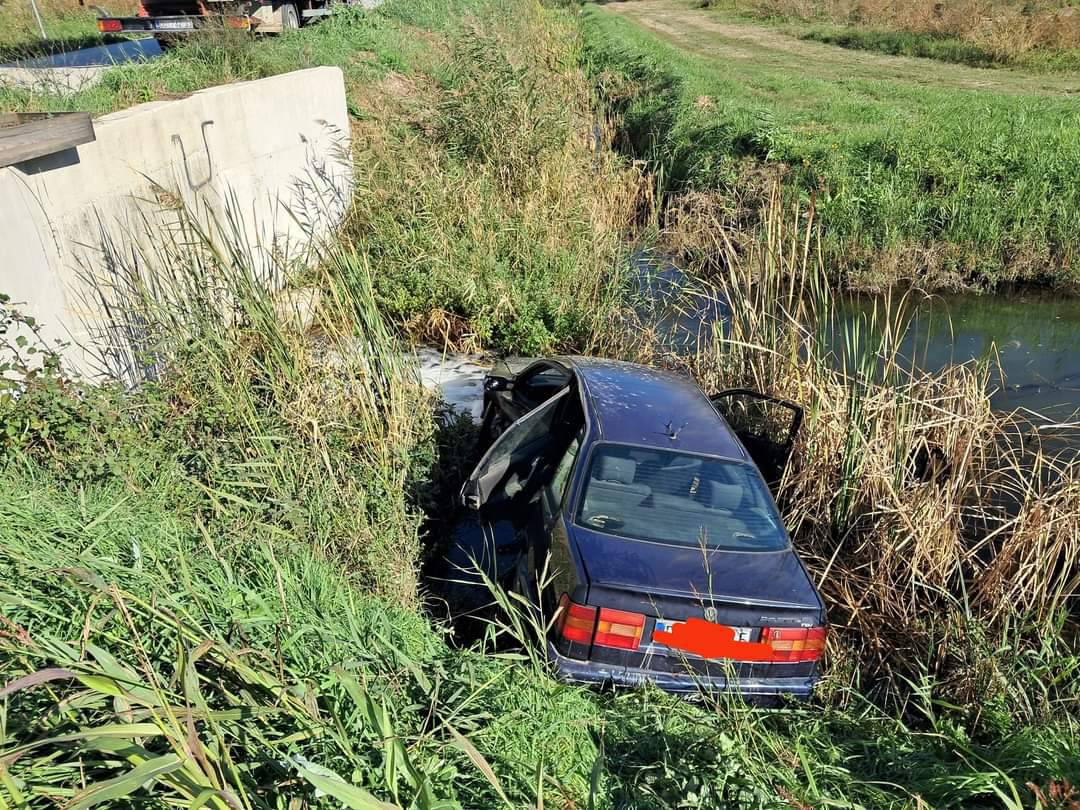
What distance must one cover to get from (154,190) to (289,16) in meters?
13.9

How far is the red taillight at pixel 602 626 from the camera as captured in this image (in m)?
3.60

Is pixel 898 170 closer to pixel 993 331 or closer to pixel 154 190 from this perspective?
pixel 993 331

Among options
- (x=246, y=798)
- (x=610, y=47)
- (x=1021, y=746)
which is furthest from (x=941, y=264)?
(x=610, y=47)

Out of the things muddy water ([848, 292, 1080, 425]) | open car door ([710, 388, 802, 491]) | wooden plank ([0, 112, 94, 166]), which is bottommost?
muddy water ([848, 292, 1080, 425])

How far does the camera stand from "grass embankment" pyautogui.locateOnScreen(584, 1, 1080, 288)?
38.7ft

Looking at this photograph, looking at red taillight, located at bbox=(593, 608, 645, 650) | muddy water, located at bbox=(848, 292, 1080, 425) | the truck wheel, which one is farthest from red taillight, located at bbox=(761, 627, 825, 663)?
the truck wheel

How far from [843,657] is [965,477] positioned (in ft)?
5.29

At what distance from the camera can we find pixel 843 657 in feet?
14.9

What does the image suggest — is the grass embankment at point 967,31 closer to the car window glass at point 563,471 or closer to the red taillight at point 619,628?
the car window glass at point 563,471

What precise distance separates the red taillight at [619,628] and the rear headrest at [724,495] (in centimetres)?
89

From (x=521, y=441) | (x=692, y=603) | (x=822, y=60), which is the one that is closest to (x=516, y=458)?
(x=521, y=441)

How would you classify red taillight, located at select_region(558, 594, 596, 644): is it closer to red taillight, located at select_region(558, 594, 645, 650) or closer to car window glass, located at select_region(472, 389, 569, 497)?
red taillight, located at select_region(558, 594, 645, 650)

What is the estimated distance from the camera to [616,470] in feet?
14.0

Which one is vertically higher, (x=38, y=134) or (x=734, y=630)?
(x=38, y=134)
